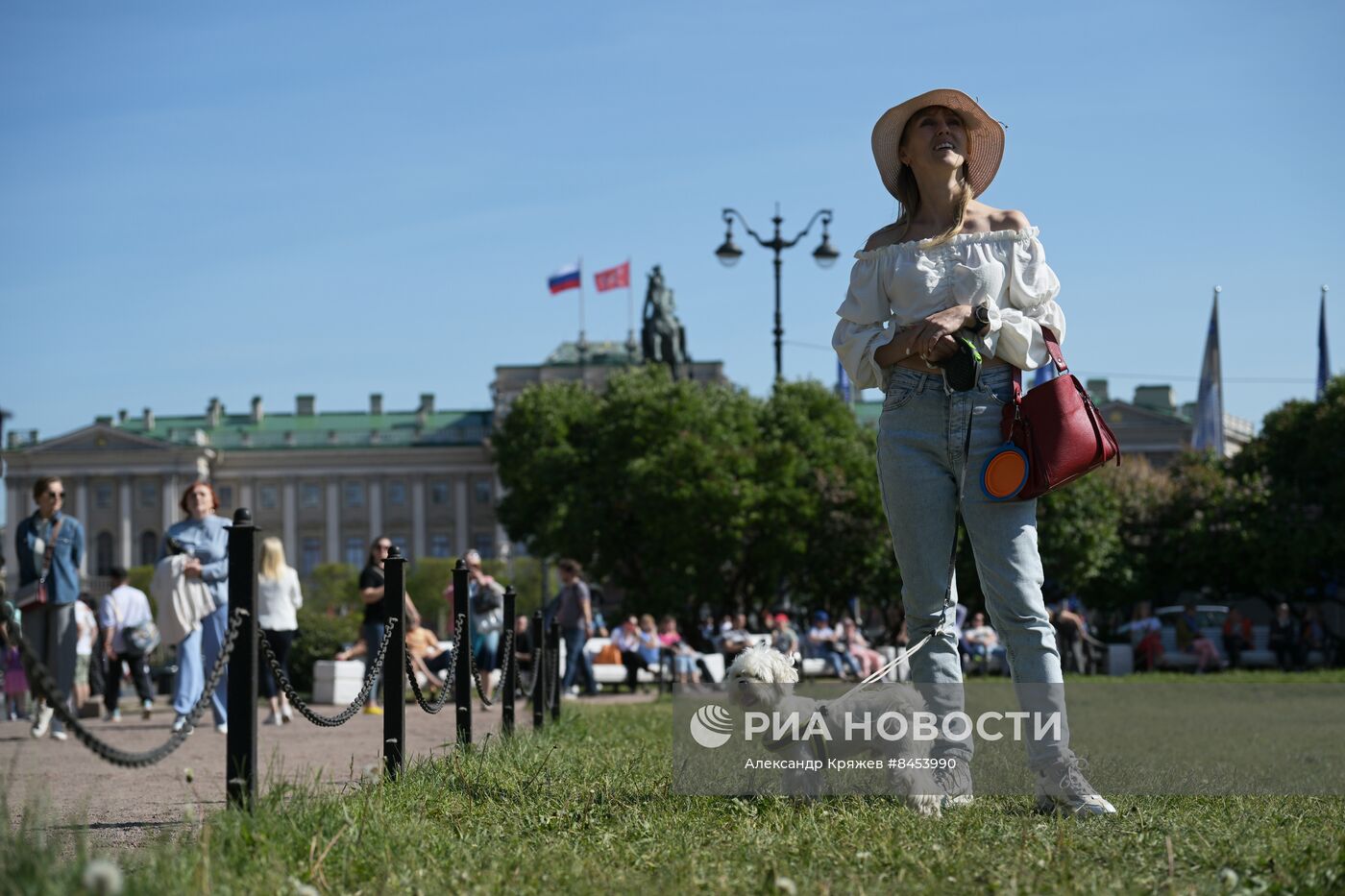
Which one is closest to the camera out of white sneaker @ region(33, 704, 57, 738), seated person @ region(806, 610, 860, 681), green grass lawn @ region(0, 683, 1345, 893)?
green grass lawn @ region(0, 683, 1345, 893)

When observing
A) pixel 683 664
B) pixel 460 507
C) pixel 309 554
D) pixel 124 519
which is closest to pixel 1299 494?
pixel 683 664

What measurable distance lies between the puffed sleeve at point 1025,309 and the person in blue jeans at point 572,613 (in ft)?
44.9

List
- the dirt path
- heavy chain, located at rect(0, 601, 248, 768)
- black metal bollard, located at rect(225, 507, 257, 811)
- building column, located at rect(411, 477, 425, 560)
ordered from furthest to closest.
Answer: building column, located at rect(411, 477, 425, 560), the dirt path, black metal bollard, located at rect(225, 507, 257, 811), heavy chain, located at rect(0, 601, 248, 768)

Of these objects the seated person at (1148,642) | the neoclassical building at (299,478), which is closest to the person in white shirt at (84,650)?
the seated person at (1148,642)

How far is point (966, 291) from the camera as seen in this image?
5031 millimetres

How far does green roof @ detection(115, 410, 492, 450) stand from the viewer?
128 metres

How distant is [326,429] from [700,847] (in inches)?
5082

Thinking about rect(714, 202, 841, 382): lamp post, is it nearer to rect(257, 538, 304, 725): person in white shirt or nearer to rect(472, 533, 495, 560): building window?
rect(257, 538, 304, 725): person in white shirt

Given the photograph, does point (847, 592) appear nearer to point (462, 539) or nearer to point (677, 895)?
point (677, 895)

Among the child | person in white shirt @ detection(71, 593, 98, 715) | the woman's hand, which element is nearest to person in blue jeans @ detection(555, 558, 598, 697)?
person in white shirt @ detection(71, 593, 98, 715)

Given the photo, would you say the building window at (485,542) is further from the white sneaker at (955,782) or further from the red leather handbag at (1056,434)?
the red leather handbag at (1056,434)

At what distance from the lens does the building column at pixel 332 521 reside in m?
126

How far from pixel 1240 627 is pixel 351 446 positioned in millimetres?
100524

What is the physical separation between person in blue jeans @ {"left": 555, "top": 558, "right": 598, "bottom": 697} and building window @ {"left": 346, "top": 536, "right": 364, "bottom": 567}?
107 metres
